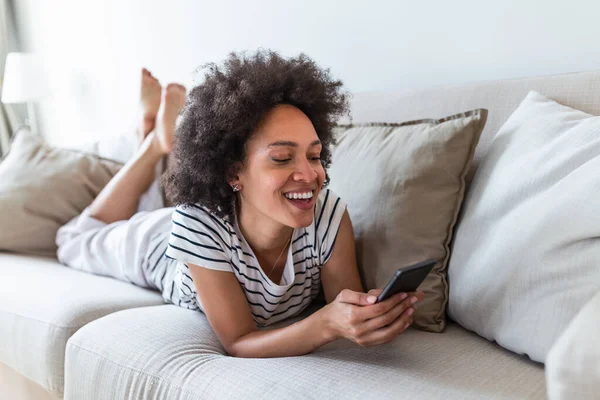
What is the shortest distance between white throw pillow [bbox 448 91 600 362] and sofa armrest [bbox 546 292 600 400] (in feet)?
0.91

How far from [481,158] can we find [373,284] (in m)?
0.36

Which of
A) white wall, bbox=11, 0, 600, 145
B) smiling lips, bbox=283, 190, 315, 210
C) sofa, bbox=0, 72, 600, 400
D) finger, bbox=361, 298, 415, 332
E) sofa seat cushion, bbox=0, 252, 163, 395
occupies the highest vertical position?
white wall, bbox=11, 0, 600, 145

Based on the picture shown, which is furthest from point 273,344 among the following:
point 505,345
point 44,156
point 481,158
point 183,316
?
point 44,156

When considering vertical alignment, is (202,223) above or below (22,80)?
below

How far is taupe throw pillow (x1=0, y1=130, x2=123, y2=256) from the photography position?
1827 millimetres

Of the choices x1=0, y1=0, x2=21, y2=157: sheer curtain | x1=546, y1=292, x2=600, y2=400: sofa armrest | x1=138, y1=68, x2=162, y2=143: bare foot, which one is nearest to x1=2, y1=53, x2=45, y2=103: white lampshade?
x1=0, y1=0, x2=21, y2=157: sheer curtain

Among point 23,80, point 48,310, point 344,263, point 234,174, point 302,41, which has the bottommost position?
point 48,310

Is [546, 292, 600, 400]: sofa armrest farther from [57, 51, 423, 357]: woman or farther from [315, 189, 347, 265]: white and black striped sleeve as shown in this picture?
[315, 189, 347, 265]: white and black striped sleeve

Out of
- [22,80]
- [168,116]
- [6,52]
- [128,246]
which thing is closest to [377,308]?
[128,246]

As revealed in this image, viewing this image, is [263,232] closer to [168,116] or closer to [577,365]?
[577,365]

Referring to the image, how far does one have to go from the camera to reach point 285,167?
3.26 ft

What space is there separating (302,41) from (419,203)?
101 centimetres

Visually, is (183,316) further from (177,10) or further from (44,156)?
(177,10)

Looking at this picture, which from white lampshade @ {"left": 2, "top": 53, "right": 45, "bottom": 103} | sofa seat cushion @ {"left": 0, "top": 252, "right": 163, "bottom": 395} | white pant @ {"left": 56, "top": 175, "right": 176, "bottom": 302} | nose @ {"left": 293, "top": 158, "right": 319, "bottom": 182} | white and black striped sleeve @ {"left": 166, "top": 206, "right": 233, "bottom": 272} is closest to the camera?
nose @ {"left": 293, "top": 158, "right": 319, "bottom": 182}
